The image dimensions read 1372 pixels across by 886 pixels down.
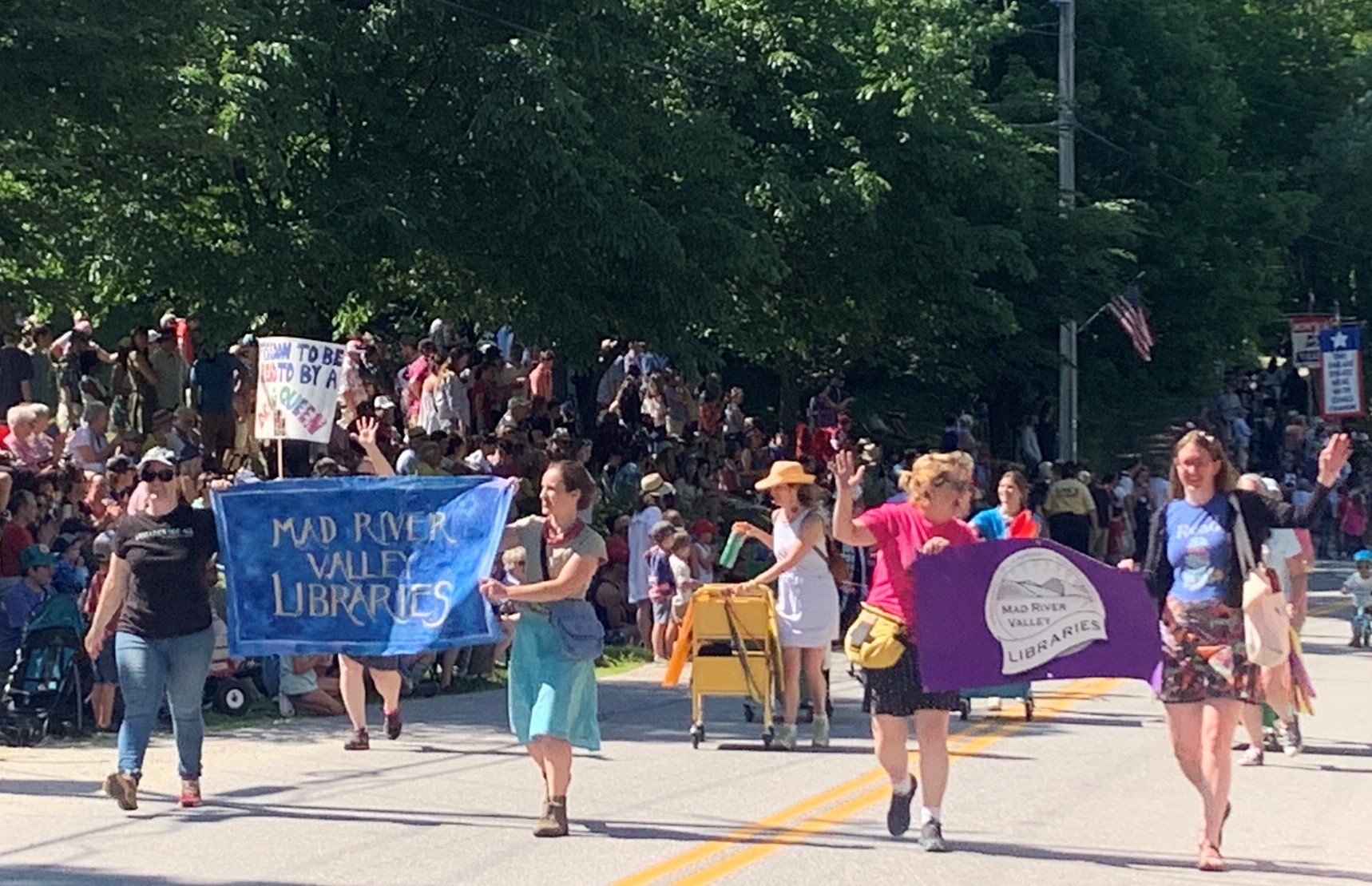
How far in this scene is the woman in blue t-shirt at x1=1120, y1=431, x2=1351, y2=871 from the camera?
946cm

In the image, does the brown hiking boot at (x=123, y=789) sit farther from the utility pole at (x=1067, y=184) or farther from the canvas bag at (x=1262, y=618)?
the utility pole at (x=1067, y=184)

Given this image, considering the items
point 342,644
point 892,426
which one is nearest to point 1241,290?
point 892,426

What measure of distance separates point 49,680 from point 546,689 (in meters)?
5.45

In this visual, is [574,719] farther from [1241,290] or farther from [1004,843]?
[1241,290]

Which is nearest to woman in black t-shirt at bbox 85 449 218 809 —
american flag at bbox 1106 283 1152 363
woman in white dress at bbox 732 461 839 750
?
woman in white dress at bbox 732 461 839 750

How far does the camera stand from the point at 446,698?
17.3m

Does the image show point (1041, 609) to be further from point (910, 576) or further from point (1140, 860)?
point (1140, 860)

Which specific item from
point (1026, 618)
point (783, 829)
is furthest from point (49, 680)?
point (1026, 618)

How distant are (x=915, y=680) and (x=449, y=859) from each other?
2208 mm

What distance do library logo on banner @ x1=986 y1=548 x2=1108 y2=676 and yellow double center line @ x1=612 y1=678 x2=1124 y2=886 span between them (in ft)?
4.02

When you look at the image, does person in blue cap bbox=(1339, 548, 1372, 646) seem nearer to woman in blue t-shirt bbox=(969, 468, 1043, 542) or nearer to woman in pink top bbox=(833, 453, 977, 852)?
woman in blue t-shirt bbox=(969, 468, 1043, 542)

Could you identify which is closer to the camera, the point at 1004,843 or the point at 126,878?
the point at 126,878

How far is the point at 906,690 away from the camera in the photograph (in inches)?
389

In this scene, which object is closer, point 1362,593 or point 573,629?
point 573,629
